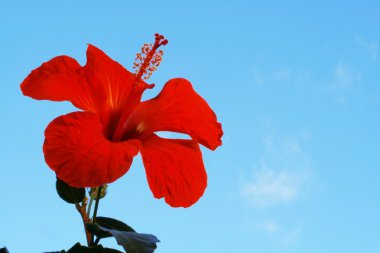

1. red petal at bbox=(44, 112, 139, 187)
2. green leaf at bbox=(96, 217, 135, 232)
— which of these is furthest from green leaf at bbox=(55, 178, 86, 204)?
red petal at bbox=(44, 112, 139, 187)

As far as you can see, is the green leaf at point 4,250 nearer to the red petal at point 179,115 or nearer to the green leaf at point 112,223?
the green leaf at point 112,223

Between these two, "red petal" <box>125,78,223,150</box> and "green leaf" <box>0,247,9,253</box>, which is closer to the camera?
"green leaf" <box>0,247,9,253</box>

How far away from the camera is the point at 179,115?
5.18 ft

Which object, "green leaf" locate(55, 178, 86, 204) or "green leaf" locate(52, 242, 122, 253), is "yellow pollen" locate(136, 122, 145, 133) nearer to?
"green leaf" locate(55, 178, 86, 204)

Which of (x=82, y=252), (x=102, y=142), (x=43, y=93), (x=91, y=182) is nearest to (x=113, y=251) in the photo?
(x=82, y=252)

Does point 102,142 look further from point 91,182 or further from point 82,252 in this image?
point 82,252

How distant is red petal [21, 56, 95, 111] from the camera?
139 centimetres

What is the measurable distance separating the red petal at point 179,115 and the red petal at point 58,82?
220mm

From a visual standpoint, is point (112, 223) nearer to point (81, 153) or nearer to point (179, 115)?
point (81, 153)

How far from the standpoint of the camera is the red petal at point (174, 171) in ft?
4.52

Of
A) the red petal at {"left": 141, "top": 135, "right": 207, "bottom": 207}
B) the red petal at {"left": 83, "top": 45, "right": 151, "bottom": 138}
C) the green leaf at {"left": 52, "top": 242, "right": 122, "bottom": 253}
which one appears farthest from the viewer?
the red petal at {"left": 83, "top": 45, "right": 151, "bottom": 138}

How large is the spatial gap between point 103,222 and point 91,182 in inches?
10.5

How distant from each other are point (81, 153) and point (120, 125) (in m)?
0.30

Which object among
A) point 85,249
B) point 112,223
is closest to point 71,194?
point 112,223
